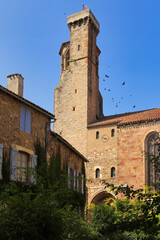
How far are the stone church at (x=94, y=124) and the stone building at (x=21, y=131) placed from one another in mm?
13912

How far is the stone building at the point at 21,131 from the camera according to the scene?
52.1 ft

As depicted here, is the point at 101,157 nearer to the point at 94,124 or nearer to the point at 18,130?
the point at 94,124

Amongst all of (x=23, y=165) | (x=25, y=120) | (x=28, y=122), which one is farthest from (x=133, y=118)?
(x=23, y=165)

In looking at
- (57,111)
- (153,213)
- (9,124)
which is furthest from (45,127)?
(57,111)

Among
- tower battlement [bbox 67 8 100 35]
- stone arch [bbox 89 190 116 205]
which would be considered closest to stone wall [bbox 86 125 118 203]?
stone arch [bbox 89 190 116 205]

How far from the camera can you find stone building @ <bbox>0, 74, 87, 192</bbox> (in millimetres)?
15891

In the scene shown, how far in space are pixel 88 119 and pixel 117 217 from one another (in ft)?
53.0

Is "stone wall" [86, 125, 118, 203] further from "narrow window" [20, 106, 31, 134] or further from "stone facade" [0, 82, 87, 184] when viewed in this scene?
"narrow window" [20, 106, 31, 134]

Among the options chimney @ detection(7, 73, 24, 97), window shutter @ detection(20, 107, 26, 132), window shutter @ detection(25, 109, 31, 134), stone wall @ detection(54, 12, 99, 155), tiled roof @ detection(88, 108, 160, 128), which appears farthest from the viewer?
stone wall @ detection(54, 12, 99, 155)

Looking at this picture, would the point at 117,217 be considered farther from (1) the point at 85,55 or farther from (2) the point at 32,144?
(1) the point at 85,55

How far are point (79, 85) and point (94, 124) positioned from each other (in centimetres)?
509

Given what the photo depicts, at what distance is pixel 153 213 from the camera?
301 inches

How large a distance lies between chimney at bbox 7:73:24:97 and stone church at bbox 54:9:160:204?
49.8 feet

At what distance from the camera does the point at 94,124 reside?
36.6 meters
